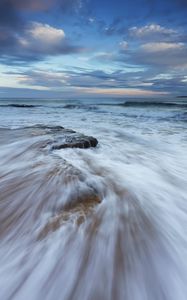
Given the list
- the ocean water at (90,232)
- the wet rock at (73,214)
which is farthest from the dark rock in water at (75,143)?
the wet rock at (73,214)

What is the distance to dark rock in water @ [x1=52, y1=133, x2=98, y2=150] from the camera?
544cm

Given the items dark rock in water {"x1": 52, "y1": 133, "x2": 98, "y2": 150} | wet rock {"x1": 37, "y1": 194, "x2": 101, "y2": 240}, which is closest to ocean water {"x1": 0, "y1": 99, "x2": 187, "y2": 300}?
wet rock {"x1": 37, "y1": 194, "x2": 101, "y2": 240}

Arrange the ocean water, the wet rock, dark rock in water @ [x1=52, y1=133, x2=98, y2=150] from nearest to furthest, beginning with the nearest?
the ocean water < the wet rock < dark rock in water @ [x1=52, y1=133, x2=98, y2=150]

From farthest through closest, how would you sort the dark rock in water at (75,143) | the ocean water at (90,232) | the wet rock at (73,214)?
the dark rock in water at (75,143) → the wet rock at (73,214) → the ocean water at (90,232)

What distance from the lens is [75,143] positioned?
18.4ft

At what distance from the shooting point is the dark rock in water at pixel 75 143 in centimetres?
544

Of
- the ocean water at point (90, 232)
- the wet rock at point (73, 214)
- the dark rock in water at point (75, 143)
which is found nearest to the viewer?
the ocean water at point (90, 232)

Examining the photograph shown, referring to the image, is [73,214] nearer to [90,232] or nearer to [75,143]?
[90,232]

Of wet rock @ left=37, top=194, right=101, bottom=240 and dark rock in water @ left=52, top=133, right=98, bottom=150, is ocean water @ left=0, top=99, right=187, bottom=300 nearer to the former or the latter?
wet rock @ left=37, top=194, right=101, bottom=240

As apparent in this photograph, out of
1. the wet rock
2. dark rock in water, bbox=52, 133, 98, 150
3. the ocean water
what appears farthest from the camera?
dark rock in water, bbox=52, 133, 98, 150

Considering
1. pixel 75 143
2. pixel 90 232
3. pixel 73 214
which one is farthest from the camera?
pixel 75 143

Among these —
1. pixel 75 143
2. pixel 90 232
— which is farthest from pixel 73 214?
pixel 75 143

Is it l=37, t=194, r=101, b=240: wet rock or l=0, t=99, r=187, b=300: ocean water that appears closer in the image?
l=0, t=99, r=187, b=300: ocean water

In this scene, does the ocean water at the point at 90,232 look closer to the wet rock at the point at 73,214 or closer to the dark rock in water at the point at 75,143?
the wet rock at the point at 73,214
